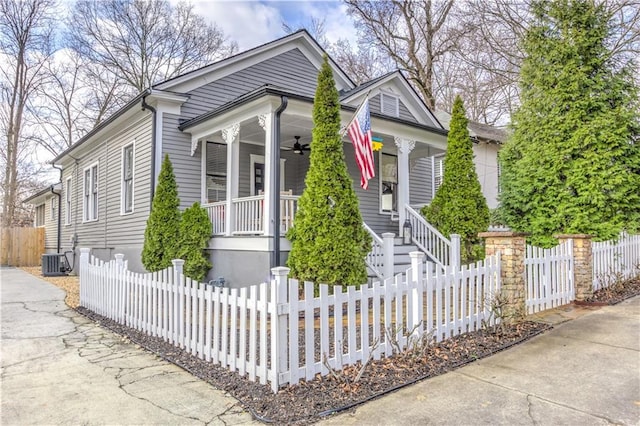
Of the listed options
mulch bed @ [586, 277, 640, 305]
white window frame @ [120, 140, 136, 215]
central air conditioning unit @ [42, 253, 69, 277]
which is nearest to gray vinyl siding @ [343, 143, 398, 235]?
mulch bed @ [586, 277, 640, 305]

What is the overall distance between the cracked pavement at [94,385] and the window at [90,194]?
821cm

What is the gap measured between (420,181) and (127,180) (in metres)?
9.03

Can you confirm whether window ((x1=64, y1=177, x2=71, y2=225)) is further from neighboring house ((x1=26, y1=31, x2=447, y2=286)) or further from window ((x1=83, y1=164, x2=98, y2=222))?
window ((x1=83, y1=164, x2=98, y2=222))

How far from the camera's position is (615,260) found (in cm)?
837

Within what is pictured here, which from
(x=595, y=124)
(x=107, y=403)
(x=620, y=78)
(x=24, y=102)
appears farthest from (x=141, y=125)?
(x=24, y=102)

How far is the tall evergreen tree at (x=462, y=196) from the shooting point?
911 cm

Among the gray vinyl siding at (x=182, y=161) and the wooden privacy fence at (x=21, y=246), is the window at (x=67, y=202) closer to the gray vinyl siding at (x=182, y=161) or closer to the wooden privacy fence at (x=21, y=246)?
the wooden privacy fence at (x=21, y=246)

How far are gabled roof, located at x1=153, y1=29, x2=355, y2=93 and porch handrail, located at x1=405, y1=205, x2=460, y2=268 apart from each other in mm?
4574

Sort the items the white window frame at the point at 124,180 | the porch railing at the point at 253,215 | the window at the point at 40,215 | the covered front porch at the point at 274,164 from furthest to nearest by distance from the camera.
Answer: the window at the point at 40,215 < the white window frame at the point at 124,180 < the porch railing at the point at 253,215 < the covered front porch at the point at 274,164

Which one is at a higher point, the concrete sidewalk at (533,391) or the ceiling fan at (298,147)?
the ceiling fan at (298,147)

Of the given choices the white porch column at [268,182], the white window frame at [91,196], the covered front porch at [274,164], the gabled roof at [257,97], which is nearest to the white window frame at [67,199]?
the white window frame at [91,196]

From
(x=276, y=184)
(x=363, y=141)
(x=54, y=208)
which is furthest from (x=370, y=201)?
(x=54, y=208)

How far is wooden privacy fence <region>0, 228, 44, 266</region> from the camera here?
19922 mm

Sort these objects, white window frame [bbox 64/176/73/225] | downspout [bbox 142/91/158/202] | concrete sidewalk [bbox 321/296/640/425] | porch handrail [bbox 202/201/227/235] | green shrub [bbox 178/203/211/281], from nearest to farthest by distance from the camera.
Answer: concrete sidewalk [bbox 321/296/640/425] → green shrub [bbox 178/203/211/281] → porch handrail [bbox 202/201/227/235] → downspout [bbox 142/91/158/202] → white window frame [bbox 64/176/73/225]
